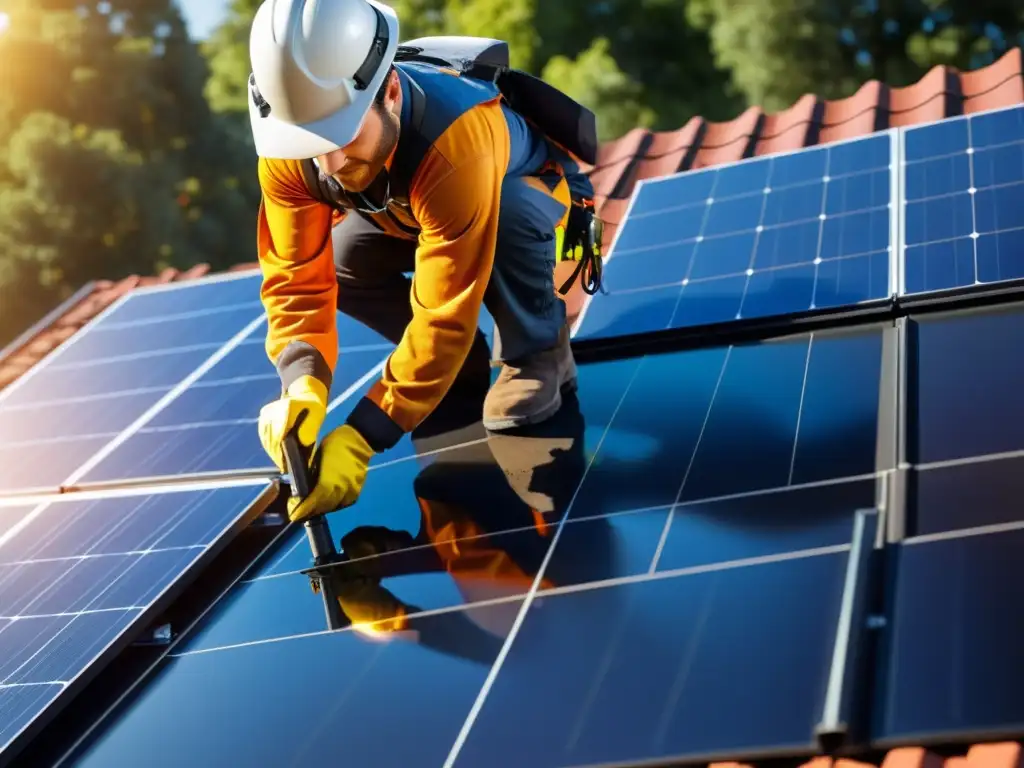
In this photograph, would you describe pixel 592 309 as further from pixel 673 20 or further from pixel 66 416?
pixel 673 20

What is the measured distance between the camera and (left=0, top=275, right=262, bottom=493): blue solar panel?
187 inches

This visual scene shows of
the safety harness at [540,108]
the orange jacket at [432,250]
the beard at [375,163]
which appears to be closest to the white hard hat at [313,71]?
the beard at [375,163]

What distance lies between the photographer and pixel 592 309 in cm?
492

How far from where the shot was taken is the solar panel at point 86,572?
3.18 m

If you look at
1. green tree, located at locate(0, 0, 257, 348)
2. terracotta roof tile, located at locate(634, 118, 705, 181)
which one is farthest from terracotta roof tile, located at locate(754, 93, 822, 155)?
green tree, located at locate(0, 0, 257, 348)

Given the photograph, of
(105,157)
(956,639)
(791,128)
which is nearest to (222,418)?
(956,639)

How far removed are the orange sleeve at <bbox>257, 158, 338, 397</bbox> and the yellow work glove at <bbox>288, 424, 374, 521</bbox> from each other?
385 mm

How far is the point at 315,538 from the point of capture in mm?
3607

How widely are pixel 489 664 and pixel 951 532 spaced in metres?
1.09

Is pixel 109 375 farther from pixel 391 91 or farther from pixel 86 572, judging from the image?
pixel 391 91

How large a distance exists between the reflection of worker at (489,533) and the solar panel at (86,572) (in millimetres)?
477

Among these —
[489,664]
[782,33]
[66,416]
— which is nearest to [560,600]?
[489,664]

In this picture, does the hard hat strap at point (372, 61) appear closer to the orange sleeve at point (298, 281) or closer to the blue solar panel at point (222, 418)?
the orange sleeve at point (298, 281)

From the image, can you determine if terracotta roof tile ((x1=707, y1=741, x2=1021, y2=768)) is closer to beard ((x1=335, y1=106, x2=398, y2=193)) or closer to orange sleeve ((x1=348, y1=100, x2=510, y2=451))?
orange sleeve ((x1=348, y1=100, x2=510, y2=451))
